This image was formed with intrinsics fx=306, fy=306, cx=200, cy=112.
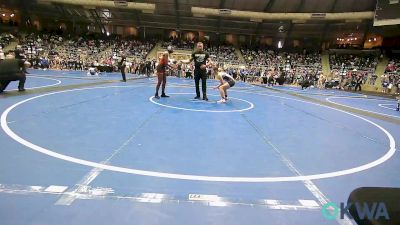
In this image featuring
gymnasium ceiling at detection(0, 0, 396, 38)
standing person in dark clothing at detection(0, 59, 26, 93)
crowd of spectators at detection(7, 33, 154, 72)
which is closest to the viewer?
standing person in dark clothing at detection(0, 59, 26, 93)

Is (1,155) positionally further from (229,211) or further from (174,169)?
(229,211)

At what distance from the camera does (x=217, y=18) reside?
40.2m

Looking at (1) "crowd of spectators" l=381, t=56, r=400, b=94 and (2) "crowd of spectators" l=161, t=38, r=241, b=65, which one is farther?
(2) "crowd of spectators" l=161, t=38, r=241, b=65

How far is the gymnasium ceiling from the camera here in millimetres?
36481

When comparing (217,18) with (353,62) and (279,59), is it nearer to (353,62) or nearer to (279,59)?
(279,59)

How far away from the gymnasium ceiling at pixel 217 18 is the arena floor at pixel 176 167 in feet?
104

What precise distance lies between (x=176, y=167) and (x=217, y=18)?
38.2 m

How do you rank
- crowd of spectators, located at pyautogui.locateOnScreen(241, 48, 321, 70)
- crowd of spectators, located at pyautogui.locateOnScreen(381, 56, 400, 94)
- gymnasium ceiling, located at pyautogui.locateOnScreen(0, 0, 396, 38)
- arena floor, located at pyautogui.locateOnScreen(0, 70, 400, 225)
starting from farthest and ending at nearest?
crowd of spectators, located at pyautogui.locateOnScreen(241, 48, 321, 70) < gymnasium ceiling, located at pyautogui.locateOnScreen(0, 0, 396, 38) < crowd of spectators, located at pyautogui.locateOnScreen(381, 56, 400, 94) < arena floor, located at pyautogui.locateOnScreen(0, 70, 400, 225)

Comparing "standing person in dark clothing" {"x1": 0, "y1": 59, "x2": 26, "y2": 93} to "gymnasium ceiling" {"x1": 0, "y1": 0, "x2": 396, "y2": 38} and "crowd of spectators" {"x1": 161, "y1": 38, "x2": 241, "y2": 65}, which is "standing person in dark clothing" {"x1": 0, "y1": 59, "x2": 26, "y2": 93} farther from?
"crowd of spectators" {"x1": 161, "y1": 38, "x2": 241, "y2": 65}

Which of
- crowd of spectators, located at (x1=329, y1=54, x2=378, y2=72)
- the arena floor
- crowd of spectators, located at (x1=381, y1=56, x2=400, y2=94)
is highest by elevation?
crowd of spectators, located at (x1=329, y1=54, x2=378, y2=72)

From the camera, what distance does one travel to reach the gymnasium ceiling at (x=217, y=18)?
36481 millimetres

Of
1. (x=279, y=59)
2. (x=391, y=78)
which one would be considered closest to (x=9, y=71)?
(x=391, y=78)

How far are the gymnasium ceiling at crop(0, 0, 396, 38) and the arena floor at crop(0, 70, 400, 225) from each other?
31638mm

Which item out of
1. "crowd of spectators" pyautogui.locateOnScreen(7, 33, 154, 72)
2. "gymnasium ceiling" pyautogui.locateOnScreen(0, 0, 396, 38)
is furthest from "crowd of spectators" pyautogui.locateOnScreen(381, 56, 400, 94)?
"crowd of spectators" pyautogui.locateOnScreen(7, 33, 154, 72)
